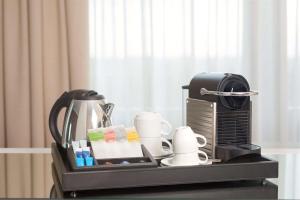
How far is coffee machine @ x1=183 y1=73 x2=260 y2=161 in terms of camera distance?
1201 mm

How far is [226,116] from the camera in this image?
1.21 metres

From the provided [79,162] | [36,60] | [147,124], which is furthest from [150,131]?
[36,60]

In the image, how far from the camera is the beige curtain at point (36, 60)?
9.96 feet

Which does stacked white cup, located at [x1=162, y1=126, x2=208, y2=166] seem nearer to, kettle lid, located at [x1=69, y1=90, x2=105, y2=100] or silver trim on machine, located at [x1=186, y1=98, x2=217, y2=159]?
silver trim on machine, located at [x1=186, y1=98, x2=217, y2=159]

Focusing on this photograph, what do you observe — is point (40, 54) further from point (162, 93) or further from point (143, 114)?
point (143, 114)

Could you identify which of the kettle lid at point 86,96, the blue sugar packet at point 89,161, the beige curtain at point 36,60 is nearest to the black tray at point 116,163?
the blue sugar packet at point 89,161

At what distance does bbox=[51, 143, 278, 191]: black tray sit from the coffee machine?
56 millimetres

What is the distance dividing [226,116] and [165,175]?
25cm

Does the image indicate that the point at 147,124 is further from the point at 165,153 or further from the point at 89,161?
the point at 89,161

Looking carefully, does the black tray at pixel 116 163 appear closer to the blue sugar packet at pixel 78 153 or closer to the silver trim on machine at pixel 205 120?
the blue sugar packet at pixel 78 153

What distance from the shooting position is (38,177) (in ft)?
4.06

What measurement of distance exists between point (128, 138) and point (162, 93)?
85.1 inches

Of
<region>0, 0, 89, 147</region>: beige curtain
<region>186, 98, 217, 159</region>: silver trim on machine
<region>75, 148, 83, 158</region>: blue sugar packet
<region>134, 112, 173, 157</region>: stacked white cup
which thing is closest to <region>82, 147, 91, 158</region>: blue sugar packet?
<region>75, 148, 83, 158</region>: blue sugar packet

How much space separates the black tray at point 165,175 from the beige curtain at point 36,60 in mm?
1959
